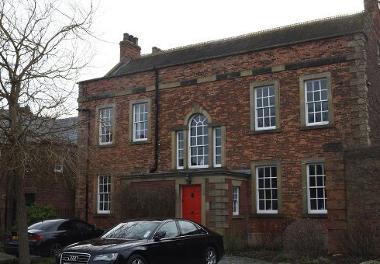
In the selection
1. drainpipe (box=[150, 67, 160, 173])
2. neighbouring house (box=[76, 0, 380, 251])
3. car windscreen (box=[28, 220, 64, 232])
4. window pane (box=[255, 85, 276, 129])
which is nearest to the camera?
car windscreen (box=[28, 220, 64, 232])

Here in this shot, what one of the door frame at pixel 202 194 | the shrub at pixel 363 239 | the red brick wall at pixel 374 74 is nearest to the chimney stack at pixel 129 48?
the door frame at pixel 202 194

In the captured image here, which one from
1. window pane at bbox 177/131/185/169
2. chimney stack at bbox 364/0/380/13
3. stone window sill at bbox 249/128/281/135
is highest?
chimney stack at bbox 364/0/380/13

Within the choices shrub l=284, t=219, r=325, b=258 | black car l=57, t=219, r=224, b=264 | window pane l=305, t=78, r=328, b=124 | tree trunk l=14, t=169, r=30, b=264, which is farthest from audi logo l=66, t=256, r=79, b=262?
window pane l=305, t=78, r=328, b=124

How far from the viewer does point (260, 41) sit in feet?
82.4

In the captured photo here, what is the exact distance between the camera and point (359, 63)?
20469mm

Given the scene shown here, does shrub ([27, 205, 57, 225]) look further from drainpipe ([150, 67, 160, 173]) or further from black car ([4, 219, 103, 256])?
black car ([4, 219, 103, 256])

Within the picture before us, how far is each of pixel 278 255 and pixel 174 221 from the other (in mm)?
5633

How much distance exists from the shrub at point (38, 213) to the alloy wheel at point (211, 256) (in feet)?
47.3

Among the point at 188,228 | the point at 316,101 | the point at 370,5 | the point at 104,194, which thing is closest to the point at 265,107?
the point at 316,101

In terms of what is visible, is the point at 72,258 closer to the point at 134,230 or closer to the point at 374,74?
the point at 134,230

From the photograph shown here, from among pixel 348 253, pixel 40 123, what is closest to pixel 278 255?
pixel 348 253

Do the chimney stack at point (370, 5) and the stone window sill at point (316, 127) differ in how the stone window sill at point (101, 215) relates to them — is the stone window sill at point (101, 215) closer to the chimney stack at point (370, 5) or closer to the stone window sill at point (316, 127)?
the stone window sill at point (316, 127)

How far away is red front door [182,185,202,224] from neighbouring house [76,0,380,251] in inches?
1.8

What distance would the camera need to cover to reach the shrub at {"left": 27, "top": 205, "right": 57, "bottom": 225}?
2661 centimetres
